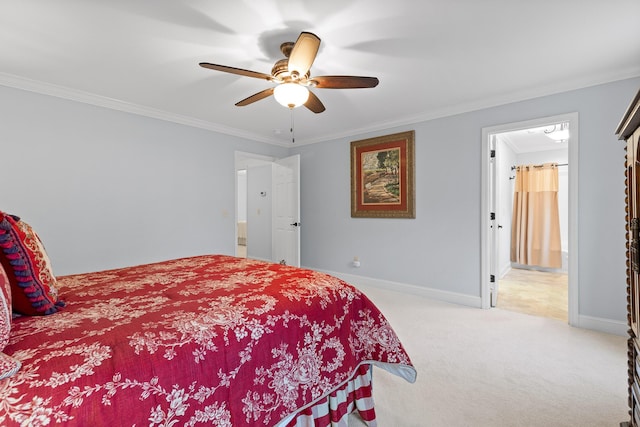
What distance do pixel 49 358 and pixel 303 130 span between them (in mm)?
4185

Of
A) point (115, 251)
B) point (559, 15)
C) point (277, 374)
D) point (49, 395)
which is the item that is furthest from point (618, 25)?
point (115, 251)

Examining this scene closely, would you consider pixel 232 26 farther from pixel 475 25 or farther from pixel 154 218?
pixel 154 218

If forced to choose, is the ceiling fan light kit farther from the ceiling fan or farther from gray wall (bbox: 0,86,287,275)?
gray wall (bbox: 0,86,287,275)

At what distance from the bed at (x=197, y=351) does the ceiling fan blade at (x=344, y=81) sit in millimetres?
1358

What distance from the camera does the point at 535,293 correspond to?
13.4 feet

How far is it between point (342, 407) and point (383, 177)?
3.21 metres

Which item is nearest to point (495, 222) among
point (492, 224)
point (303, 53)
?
point (492, 224)

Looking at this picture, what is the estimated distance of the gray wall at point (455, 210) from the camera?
8.86 feet

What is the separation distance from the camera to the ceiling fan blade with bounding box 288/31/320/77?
166 cm

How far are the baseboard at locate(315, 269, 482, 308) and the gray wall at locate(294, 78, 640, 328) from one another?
52 mm

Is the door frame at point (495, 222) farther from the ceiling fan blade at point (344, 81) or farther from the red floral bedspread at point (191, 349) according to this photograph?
the red floral bedspread at point (191, 349)

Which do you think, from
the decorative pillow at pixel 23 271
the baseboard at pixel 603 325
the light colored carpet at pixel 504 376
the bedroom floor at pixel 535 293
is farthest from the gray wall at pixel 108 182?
the baseboard at pixel 603 325

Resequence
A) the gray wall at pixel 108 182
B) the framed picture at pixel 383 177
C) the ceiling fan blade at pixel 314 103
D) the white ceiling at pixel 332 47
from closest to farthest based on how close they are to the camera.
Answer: the white ceiling at pixel 332 47
the ceiling fan blade at pixel 314 103
the gray wall at pixel 108 182
the framed picture at pixel 383 177

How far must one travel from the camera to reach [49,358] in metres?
0.80
